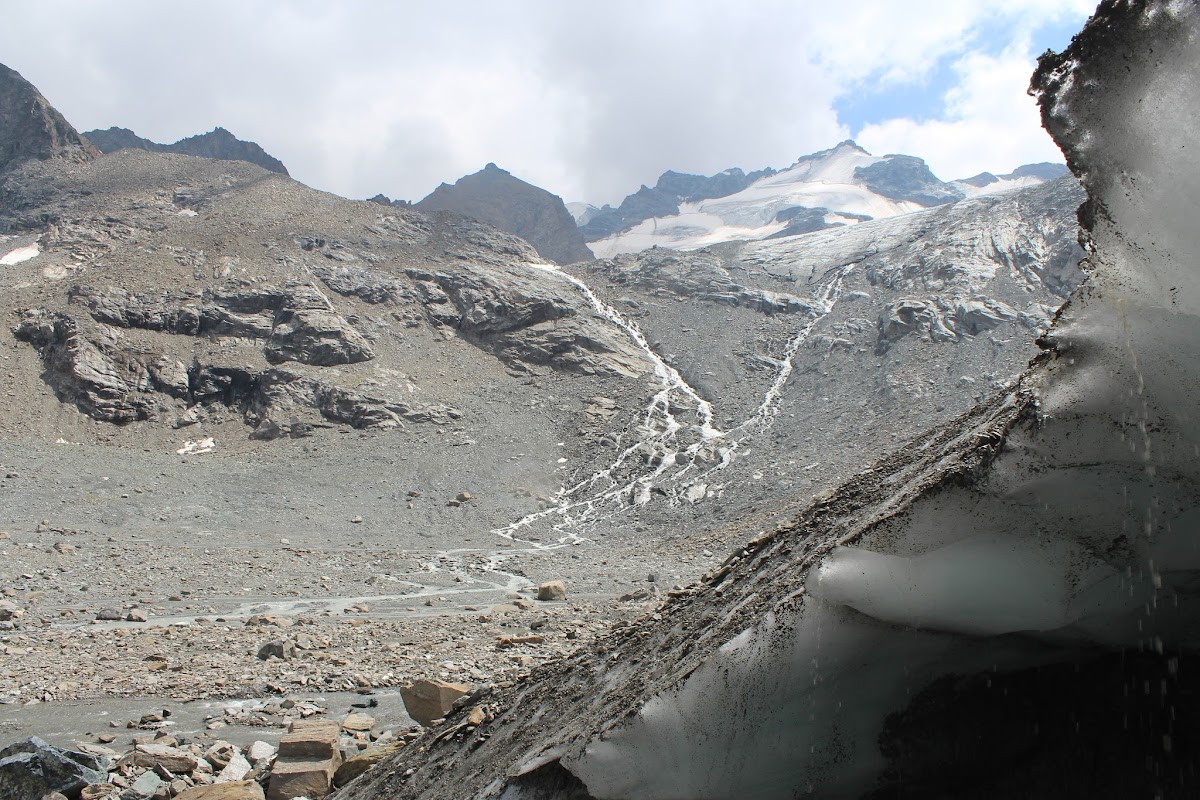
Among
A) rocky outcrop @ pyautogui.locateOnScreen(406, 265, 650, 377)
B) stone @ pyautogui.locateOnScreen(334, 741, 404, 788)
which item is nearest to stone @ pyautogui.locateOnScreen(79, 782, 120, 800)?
stone @ pyautogui.locateOnScreen(334, 741, 404, 788)

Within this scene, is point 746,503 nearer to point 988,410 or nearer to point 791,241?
point 988,410

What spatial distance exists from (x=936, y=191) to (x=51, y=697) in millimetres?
196044

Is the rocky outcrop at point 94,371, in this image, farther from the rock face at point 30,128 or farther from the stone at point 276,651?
the rock face at point 30,128

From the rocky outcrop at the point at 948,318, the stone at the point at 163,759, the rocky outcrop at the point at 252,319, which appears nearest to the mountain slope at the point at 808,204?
the rocky outcrop at the point at 948,318

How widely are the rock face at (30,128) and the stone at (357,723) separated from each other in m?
96.2

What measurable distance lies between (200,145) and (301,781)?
152178mm

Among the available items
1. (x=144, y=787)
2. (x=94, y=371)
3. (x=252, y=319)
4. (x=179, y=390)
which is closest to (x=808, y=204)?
(x=252, y=319)

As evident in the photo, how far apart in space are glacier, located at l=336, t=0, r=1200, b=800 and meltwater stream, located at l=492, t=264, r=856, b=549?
28168 mm

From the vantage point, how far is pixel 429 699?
738 cm

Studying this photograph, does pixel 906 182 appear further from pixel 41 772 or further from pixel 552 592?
pixel 41 772

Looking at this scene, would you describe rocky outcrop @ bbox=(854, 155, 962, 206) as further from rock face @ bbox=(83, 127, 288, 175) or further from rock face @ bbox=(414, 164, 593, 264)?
rock face @ bbox=(83, 127, 288, 175)

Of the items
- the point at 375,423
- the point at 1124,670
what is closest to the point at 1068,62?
the point at 1124,670

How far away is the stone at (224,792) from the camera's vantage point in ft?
18.7

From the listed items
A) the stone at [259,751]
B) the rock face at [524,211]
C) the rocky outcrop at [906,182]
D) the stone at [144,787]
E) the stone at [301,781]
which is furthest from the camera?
the rocky outcrop at [906,182]
